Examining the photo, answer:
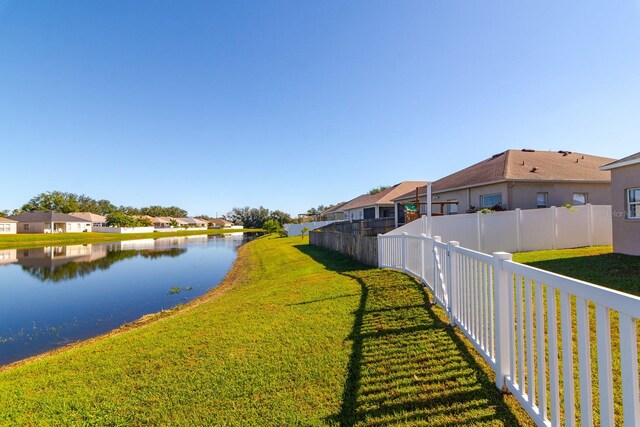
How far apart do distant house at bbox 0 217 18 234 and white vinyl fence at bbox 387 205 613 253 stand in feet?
237

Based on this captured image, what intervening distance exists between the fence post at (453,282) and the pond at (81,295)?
9.37m

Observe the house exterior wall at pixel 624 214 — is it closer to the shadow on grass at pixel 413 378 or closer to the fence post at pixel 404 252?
the fence post at pixel 404 252

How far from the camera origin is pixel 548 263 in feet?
28.7

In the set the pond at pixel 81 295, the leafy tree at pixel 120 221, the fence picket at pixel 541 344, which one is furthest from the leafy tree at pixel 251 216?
the fence picket at pixel 541 344

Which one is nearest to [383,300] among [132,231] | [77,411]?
[77,411]

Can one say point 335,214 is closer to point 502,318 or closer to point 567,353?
point 502,318

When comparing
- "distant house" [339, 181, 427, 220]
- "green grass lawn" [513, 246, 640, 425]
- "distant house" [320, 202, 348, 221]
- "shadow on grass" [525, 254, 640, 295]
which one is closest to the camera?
"green grass lawn" [513, 246, 640, 425]

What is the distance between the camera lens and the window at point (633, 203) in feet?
32.1

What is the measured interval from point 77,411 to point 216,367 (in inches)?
56.8

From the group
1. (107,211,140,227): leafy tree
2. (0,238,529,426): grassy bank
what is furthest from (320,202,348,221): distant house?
(107,211,140,227): leafy tree

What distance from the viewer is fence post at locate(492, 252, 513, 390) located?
2.87m

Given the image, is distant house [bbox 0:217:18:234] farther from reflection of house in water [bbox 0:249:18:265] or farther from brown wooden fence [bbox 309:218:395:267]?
brown wooden fence [bbox 309:218:395:267]

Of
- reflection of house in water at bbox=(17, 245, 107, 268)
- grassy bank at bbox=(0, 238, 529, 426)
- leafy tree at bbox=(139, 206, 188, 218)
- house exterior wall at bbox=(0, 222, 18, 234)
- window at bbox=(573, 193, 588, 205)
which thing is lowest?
reflection of house in water at bbox=(17, 245, 107, 268)

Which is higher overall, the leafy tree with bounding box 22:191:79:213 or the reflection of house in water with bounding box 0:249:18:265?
the leafy tree with bounding box 22:191:79:213
